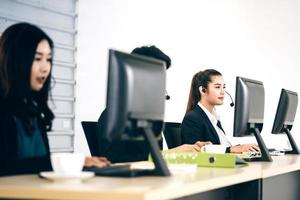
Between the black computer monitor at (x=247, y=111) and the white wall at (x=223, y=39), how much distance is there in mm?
2356

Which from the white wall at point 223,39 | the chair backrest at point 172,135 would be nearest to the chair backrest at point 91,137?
the chair backrest at point 172,135

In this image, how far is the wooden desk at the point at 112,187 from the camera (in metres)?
1.27

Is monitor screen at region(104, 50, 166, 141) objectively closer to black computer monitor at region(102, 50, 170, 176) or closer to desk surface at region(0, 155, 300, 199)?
black computer monitor at region(102, 50, 170, 176)

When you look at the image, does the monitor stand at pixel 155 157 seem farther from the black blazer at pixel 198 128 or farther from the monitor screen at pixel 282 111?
the monitor screen at pixel 282 111

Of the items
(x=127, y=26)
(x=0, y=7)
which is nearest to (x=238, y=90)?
(x=0, y=7)

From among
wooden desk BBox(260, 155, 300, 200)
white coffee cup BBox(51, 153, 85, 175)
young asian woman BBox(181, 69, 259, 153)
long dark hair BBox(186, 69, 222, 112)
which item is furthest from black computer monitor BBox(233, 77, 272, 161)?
white coffee cup BBox(51, 153, 85, 175)

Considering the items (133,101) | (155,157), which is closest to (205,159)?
(155,157)

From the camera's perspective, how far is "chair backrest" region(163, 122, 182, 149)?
10.8ft

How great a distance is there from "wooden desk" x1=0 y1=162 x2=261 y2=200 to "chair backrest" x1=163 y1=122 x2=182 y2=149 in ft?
5.22

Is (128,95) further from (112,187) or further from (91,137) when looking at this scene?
(91,137)

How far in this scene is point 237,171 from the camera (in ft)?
6.40

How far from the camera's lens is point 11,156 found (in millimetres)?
1749

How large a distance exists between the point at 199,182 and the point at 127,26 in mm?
3588

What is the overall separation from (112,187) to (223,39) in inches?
176
